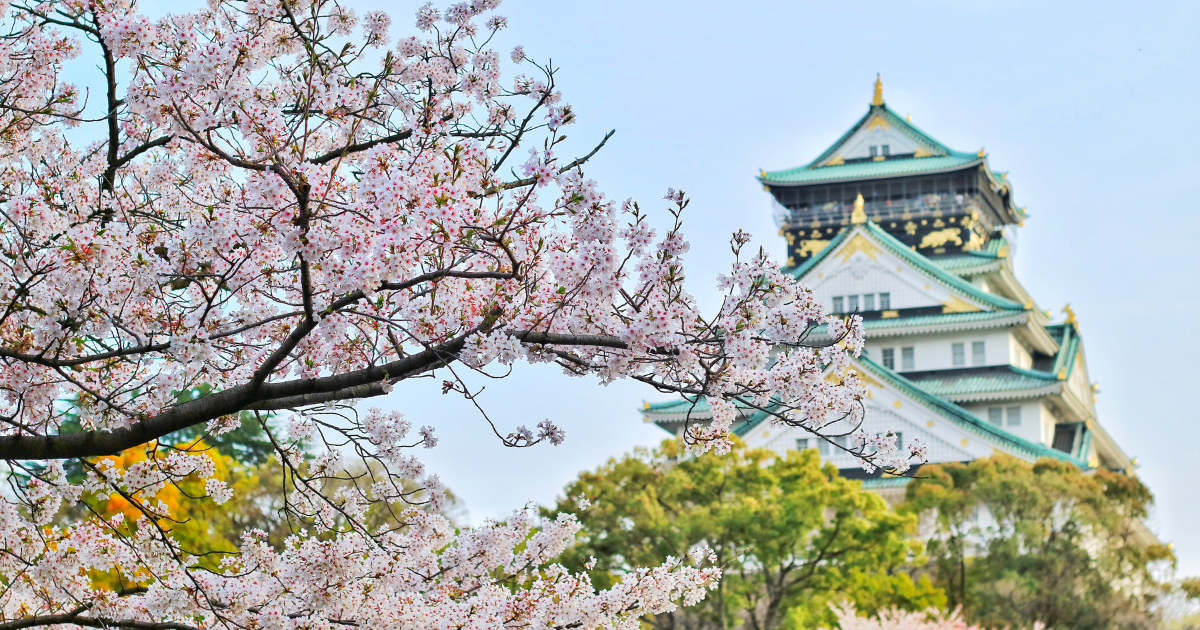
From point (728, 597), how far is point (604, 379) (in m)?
16.5

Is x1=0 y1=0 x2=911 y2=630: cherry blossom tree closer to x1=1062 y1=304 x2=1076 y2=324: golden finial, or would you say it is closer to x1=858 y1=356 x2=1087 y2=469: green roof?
x1=858 y1=356 x2=1087 y2=469: green roof

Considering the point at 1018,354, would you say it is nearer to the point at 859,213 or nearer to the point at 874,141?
the point at 859,213

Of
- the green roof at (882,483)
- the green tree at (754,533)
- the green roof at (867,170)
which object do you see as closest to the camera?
the green tree at (754,533)

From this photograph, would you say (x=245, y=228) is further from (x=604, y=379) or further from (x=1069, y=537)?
(x=1069, y=537)

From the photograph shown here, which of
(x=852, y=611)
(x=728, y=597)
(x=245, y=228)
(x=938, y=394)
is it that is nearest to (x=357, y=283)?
(x=245, y=228)

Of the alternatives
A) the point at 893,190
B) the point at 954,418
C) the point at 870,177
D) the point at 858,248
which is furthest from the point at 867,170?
the point at 954,418

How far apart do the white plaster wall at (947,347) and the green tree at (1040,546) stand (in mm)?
9242

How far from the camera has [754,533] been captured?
20953mm

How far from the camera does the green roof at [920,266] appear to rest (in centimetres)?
3734

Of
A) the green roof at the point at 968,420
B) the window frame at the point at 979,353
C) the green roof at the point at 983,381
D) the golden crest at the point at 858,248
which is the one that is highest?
the golden crest at the point at 858,248

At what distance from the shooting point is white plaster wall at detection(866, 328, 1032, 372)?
37.7 meters

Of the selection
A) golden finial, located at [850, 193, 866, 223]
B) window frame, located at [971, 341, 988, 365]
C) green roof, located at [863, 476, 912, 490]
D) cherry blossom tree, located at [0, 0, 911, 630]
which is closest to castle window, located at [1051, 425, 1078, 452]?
window frame, located at [971, 341, 988, 365]

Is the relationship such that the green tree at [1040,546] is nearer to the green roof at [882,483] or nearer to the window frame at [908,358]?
the green roof at [882,483]

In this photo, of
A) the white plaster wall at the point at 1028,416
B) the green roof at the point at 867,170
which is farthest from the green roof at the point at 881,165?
the white plaster wall at the point at 1028,416
